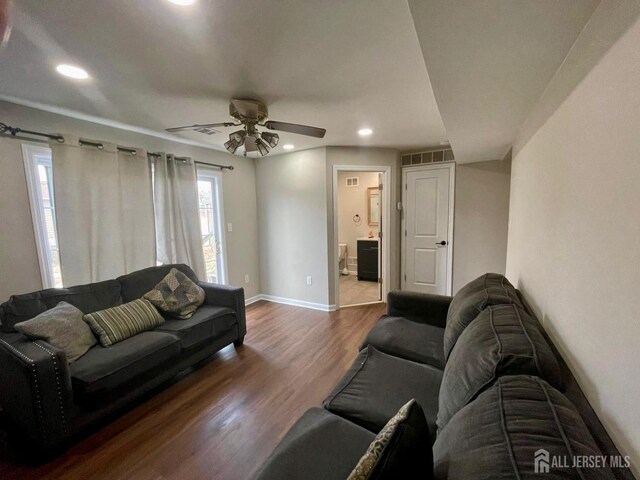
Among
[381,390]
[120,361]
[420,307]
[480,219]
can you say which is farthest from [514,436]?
[480,219]

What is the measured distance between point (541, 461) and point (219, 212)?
386 centimetres

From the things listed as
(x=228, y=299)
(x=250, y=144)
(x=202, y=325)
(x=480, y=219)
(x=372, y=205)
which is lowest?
(x=202, y=325)

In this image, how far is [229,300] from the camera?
2.77 meters

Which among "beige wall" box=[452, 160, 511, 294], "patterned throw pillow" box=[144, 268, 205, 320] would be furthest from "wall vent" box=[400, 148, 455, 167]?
"patterned throw pillow" box=[144, 268, 205, 320]

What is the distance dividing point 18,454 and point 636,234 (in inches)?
118

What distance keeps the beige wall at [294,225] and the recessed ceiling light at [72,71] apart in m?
2.49

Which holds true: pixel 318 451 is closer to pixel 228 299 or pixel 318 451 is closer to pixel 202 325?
pixel 202 325

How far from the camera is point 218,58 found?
1515mm

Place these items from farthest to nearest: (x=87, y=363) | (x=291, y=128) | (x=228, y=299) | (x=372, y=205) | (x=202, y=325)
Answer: (x=372, y=205)
(x=228, y=299)
(x=202, y=325)
(x=291, y=128)
(x=87, y=363)

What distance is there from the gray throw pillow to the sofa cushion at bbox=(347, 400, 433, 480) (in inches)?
82.1

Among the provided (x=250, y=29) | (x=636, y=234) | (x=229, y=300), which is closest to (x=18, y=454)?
(x=229, y=300)

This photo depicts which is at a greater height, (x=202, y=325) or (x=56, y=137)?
(x=56, y=137)

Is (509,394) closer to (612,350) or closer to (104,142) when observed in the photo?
(612,350)

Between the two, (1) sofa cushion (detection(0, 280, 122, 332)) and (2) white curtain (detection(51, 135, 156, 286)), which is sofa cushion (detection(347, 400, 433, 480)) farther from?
(2) white curtain (detection(51, 135, 156, 286))
